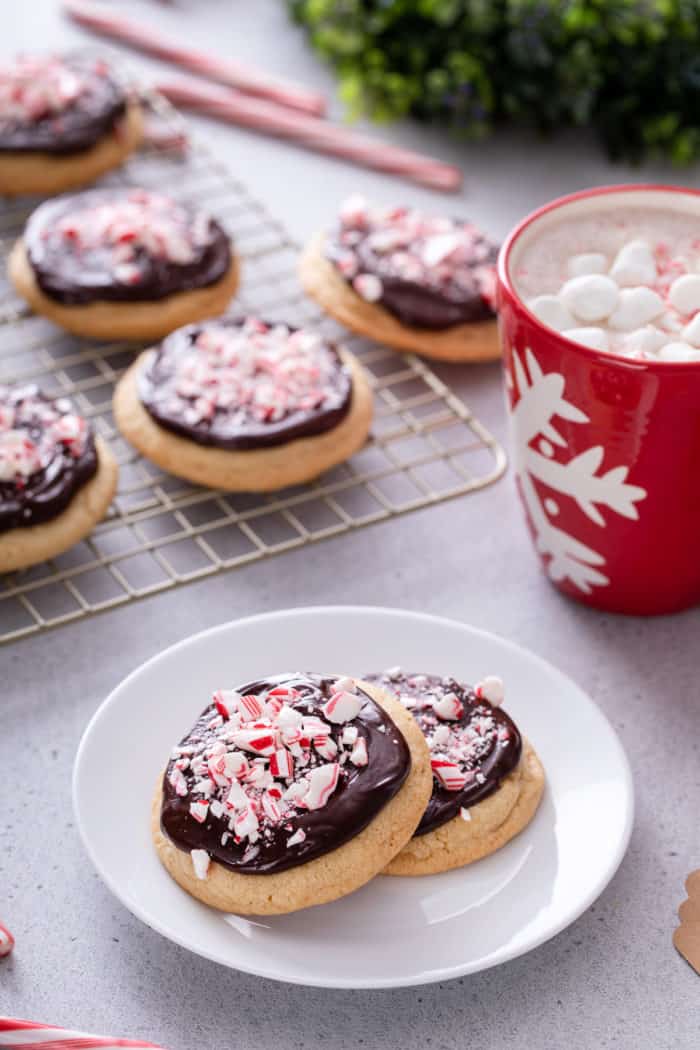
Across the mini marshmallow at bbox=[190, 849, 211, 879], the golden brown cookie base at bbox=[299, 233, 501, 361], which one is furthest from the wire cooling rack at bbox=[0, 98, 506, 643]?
the mini marshmallow at bbox=[190, 849, 211, 879]

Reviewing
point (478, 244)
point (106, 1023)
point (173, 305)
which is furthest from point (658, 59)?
point (106, 1023)

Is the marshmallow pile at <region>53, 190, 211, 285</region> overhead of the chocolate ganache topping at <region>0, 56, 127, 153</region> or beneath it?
beneath

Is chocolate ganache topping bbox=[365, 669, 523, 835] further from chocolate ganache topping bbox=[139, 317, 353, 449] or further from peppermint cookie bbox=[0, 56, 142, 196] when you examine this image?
peppermint cookie bbox=[0, 56, 142, 196]

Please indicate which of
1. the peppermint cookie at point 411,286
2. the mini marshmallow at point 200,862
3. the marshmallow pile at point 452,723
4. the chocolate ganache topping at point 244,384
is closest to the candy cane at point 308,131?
the peppermint cookie at point 411,286

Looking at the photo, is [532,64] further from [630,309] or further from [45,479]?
[45,479]

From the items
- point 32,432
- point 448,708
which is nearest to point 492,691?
point 448,708

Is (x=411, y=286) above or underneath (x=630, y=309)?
underneath
